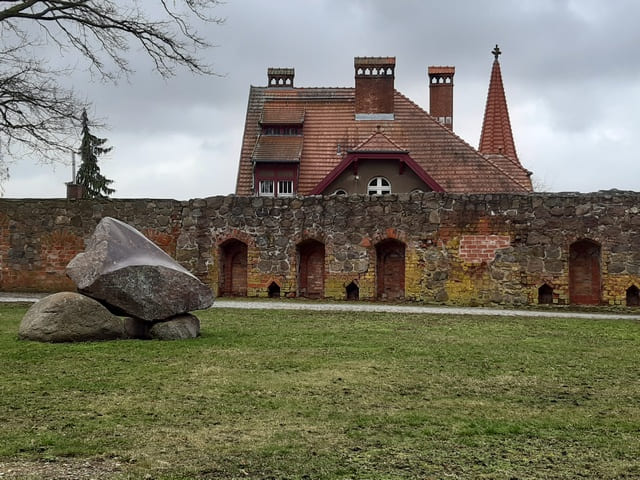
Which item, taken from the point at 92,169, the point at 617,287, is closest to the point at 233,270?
the point at 617,287

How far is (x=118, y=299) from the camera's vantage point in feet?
35.9

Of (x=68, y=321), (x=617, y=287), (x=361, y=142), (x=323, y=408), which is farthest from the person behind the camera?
(x=361, y=142)

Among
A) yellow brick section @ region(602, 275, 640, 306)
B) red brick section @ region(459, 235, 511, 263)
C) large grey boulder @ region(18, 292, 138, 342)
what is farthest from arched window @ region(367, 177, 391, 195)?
large grey boulder @ region(18, 292, 138, 342)

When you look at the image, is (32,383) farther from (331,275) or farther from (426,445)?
(331,275)

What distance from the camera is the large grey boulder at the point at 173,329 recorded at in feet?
37.0

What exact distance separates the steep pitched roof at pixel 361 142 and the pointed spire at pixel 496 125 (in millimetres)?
4637

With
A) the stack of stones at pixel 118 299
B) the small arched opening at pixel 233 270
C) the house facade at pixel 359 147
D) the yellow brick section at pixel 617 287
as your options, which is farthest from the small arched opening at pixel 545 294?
the house facade at pixel 359 147

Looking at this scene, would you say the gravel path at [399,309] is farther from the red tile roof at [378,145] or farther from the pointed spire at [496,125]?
the pointed spire at [496,125]

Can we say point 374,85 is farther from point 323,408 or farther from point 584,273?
point 323,408

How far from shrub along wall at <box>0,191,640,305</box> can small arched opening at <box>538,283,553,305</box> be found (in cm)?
2

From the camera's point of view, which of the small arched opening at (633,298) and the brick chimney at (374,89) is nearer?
the small arched opening at (633,298)

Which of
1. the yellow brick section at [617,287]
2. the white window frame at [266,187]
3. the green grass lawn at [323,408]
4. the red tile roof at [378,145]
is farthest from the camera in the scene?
the white window frame at [266,187]

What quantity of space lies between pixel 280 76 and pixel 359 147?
32.0 feet

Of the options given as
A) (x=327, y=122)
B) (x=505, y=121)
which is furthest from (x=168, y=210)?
(x=505, y=121)
